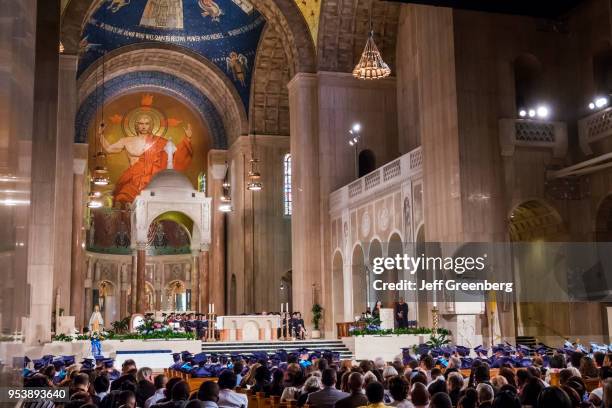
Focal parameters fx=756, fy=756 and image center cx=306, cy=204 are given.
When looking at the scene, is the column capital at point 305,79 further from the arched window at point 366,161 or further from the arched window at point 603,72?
the arched window at point 603,72

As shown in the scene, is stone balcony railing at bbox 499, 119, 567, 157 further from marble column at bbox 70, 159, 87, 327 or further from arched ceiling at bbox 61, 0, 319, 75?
marble column at bbox 70, 159, 87, 327

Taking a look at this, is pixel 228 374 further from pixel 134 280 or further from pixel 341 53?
pixel 134 280

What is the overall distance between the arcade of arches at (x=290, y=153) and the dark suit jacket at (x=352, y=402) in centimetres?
280

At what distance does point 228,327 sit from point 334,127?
30.4 ft

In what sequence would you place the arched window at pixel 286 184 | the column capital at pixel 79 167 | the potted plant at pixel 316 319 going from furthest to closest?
the arched window at pixel 286 184 < the column capital at pixel 79 167 < the potted plant at pixel 316 319

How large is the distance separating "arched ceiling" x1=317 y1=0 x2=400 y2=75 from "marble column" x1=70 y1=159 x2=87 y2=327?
13906mm

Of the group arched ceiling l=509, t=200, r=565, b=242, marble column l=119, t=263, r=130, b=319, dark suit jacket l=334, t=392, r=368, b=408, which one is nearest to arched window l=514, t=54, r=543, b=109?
arched ceiling l=509, t=200, r=565, b=242

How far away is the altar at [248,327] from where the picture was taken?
27203mm

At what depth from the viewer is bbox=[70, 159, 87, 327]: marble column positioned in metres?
34.0

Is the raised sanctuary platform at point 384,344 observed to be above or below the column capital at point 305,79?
below

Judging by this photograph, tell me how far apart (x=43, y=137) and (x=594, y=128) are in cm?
1386

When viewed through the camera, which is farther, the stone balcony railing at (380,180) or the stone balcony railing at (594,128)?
the stone balcony railing at (380,180)

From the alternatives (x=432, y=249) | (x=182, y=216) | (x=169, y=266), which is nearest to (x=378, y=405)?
(x=432, y=249)

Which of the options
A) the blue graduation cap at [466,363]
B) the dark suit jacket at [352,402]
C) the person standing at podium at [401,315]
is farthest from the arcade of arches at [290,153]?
the blue graduation cap at [466,363]
